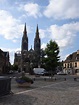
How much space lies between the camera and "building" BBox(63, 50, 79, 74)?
119812mm

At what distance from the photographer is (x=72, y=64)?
402 ft

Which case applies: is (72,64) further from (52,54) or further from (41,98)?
(41,98)

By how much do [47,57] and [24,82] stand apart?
28.5 metres

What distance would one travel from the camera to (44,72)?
269 feet

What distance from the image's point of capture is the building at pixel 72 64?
119812 mm

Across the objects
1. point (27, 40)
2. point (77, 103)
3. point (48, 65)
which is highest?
point (27, 40)

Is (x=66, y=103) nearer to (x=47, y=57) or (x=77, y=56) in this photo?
(x=47, y=57)

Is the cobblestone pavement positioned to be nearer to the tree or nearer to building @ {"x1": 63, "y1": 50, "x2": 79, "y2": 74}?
the tree

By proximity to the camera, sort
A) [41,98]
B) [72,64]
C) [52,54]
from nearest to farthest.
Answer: [41,98] < [52,54] < [72,64]

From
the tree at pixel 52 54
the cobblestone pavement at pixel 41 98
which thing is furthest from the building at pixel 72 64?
the cobblestone pavement at pixel 41 98

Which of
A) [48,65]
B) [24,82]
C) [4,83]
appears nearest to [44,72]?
[48,65]

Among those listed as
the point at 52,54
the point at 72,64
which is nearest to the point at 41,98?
the point at 52,54

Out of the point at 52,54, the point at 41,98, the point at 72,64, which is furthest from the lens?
the point at 72,64

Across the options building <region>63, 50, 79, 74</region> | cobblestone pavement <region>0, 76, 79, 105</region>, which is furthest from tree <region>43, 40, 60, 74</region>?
building <region>63, 50, 79, 74</region>
